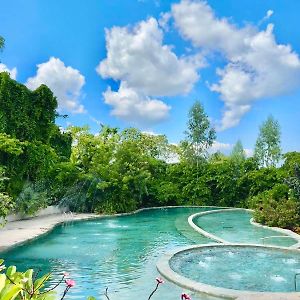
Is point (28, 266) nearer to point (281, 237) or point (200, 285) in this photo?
point (200, 285)

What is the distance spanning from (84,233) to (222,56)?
12.3m

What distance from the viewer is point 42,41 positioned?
52.8 ft

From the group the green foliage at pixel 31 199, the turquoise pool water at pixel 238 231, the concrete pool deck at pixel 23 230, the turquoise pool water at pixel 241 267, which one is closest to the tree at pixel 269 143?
the turquoise pool water at pixel 238 231

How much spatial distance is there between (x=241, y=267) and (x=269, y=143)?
29300mm

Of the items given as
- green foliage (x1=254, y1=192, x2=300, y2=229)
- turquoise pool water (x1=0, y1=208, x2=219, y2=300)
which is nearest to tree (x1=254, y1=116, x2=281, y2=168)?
green foliage (x1=254, y1=192, x2=300, y2=229)

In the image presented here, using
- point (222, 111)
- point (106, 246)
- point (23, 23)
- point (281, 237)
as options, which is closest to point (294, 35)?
point (222, 111)

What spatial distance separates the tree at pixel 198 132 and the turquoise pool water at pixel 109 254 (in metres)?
16.9

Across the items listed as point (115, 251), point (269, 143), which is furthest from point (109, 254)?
point (269, 143)

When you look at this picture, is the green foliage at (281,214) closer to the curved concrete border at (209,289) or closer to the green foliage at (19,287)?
the curved concrete border at (209,289)

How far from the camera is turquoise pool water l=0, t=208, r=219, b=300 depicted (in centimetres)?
729

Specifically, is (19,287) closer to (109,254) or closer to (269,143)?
(109,254)

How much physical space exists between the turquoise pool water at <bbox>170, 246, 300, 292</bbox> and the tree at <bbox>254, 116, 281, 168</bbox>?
27.0 m

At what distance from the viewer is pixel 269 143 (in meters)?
36.9

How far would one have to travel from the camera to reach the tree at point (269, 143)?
36.6 metres
